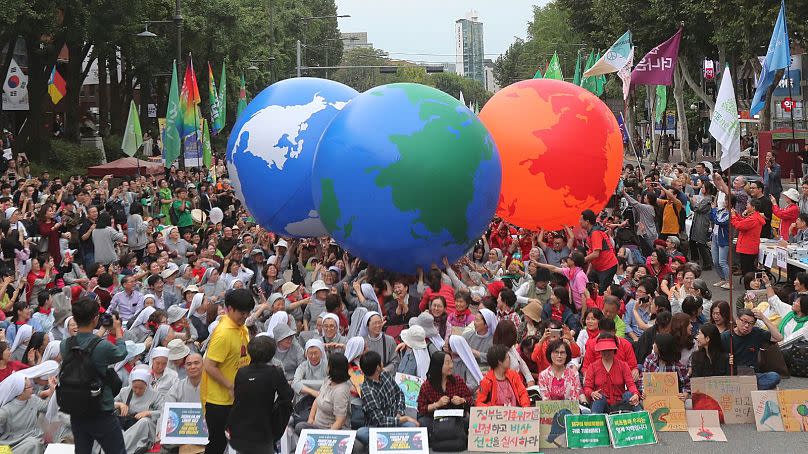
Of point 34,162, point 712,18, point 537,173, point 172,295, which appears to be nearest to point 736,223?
point 537,173

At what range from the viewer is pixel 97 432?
7.82 m

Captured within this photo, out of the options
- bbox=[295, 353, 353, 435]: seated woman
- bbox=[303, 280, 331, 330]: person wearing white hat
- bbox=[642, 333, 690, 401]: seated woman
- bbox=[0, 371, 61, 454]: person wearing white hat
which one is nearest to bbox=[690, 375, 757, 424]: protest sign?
Answer: bbox=[642, 333, 690, 401]: seated woman

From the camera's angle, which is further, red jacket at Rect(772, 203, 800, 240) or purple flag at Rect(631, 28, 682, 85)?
purple flag at Rect(631, 28, 682, 85)

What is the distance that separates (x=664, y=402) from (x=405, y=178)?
140 inches

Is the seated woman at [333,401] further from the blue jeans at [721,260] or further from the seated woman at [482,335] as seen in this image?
the blue jeans at [721,260]

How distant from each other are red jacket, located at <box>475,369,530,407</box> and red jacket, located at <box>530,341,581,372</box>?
87cm

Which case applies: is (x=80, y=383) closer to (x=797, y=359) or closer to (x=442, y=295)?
(x=442, y=295)

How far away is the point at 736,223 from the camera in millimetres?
15656

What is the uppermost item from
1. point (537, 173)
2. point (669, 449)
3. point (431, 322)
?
point (537, 173)

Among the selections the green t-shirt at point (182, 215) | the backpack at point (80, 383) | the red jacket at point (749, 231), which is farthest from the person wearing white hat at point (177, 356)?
the green t-shirt at point (182, 215)

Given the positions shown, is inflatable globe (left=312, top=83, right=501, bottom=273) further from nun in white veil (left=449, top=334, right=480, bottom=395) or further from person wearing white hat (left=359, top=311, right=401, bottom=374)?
nun in white veil (left=449, top=334, right=480, bottom=395)

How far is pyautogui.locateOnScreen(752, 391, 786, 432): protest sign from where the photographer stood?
9.43 metres

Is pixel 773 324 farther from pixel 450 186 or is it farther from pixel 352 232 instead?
pixel 352 232

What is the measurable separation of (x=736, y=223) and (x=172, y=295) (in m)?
7.82
